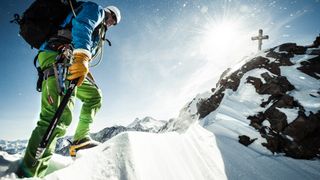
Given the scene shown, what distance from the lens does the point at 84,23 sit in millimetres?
3096

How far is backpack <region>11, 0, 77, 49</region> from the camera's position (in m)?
3.11

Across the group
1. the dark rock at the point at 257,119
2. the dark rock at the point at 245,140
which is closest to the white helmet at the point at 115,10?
the dark rock at the point at 245,140

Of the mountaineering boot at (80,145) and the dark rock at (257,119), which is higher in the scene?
the mountaineering boot at (80,145)

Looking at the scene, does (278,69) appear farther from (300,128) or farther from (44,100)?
(44,100)

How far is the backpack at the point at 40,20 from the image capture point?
10.2ft

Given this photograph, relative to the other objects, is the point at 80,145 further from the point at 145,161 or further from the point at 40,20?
the point at 40,20

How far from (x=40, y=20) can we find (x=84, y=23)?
73 centimetres

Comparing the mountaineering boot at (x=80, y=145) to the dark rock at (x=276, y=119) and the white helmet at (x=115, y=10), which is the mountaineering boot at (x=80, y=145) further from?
the dark rock at (x=276, y=119)

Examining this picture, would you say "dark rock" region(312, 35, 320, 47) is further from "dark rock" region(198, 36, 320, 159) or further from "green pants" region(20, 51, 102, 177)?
"green pants" region(20, 51, 102, 177)

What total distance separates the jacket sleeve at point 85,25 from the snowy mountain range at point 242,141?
1621 mm

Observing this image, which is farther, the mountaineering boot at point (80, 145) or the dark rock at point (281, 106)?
the dark rock at point (281, 106)

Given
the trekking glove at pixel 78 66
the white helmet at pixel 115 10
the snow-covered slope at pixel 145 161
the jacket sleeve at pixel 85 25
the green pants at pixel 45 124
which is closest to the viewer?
the snow-covered slope at pixel 145 161

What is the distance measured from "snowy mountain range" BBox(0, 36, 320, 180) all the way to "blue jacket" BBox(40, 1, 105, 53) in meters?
1.64

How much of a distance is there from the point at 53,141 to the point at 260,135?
5936 mm
